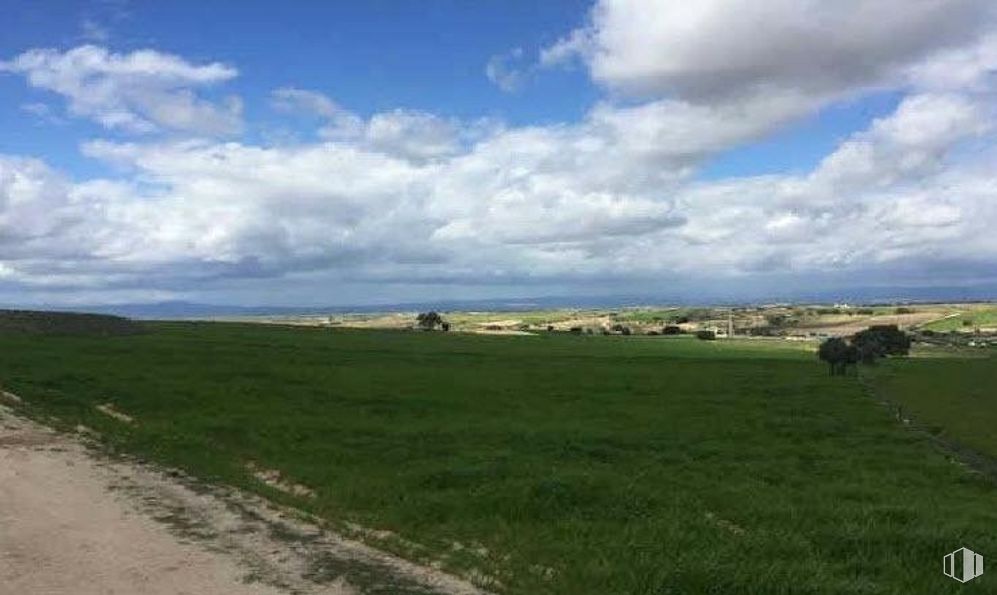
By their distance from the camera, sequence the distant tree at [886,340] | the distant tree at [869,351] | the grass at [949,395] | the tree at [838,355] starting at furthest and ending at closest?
the distant tree at [886,340]
the distant tree at [869,351]
the tree at [838,355]
the grass at [949,395]

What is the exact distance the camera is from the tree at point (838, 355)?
94.8 metres

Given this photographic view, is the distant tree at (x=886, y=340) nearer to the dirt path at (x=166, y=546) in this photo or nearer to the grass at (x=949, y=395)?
the grass at (x=949, y=395)

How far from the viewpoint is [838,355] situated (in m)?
97.2

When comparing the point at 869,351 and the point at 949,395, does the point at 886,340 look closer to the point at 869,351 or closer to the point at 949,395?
the point at 869,351

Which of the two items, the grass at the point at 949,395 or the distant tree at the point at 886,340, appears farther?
the distant tree at the point at 886,340

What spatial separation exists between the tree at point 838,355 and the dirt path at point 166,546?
84.2m

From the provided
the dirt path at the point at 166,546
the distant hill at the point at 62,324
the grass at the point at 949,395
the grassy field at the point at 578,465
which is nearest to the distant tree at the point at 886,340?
the grass at the point at 949,395

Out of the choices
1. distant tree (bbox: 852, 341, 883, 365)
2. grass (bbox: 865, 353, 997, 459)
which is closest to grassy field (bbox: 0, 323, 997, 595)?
grass (bbox: 865, 353, 997, 459)

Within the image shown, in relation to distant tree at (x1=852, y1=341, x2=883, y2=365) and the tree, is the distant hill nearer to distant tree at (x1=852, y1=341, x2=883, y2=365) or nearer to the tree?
the tree

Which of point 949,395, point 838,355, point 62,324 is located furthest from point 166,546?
point 62,324

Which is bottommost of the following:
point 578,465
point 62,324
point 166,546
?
point 578,465

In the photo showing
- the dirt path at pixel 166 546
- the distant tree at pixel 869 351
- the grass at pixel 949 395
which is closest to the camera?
the dirt path at pixel 166 546

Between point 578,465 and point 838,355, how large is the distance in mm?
77545

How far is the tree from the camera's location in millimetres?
94812
